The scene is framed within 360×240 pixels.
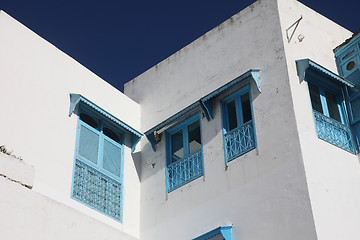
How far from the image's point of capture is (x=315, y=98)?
34.5 ft

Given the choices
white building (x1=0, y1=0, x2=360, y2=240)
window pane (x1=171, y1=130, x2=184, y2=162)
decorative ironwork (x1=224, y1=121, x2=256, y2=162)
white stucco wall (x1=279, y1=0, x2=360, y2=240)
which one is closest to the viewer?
white stucco wall (x1=279, y1=0, x2=360, y2=240)

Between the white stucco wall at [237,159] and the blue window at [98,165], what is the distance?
70 centimetres

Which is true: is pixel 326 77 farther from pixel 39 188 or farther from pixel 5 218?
pixel 5 218

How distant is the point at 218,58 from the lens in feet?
38.1

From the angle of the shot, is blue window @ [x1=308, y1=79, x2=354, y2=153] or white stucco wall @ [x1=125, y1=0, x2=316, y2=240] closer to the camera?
white stucco wall @ [x1=125, y1=0, x2=316, y2=240]

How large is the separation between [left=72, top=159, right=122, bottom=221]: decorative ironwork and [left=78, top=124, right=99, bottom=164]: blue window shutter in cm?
23

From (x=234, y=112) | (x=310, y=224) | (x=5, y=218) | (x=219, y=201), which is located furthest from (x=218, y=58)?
(x=5, y=218)

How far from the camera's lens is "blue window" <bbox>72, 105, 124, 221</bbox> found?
10.4m

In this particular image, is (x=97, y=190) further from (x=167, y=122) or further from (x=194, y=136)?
(x=194, y=136)

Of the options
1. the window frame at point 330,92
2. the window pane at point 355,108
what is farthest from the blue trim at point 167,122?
the window pane at point 355,108

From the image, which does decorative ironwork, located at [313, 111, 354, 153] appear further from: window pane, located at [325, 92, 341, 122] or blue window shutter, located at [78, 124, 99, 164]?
blue window shutter, located at [78, 124, 99, 164]

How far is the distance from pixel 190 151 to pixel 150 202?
1243mm

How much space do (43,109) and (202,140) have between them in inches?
116

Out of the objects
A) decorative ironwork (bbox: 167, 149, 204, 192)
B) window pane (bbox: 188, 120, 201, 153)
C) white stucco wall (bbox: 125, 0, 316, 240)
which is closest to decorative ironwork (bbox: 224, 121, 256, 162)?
white stucco wall (bbox: 125, 0, 316, 240)
